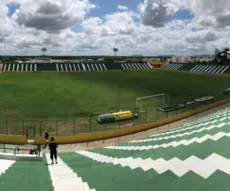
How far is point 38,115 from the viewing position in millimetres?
34531

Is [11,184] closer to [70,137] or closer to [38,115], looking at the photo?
[70,137]

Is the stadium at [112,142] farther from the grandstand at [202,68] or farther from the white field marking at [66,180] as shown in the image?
the grandstand at [202,68]

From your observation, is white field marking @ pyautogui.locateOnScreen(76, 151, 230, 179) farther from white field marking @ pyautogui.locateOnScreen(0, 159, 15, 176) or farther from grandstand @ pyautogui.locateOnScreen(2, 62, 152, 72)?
grandstand @ pyautogui.locateOnScreen(2, 62, 152, 72)

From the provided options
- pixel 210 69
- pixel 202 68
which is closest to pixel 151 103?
pixel 210 69

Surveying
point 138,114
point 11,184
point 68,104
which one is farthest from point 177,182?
point 68,104

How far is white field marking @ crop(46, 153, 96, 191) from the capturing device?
34.9 ft

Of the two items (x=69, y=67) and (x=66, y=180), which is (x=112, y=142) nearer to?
(x=66, y=180)

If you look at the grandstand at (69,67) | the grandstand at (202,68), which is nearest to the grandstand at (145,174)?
the grandstand at (202,68)

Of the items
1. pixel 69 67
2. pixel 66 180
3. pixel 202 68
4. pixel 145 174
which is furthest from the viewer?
pixel 69 67

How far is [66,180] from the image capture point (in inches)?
457

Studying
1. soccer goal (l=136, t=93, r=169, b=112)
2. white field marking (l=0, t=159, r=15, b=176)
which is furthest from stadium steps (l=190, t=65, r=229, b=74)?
white field marking (l=0, t=159, r=15, b=176)

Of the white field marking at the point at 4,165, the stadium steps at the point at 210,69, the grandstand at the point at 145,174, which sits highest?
the stadium steps at the point at 210,69

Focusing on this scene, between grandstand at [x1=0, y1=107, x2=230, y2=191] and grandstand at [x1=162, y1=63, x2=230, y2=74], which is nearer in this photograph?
grandstand at [x1=0, y1=107, x2=230, y2=191]

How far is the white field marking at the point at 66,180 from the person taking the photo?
1064 cm
